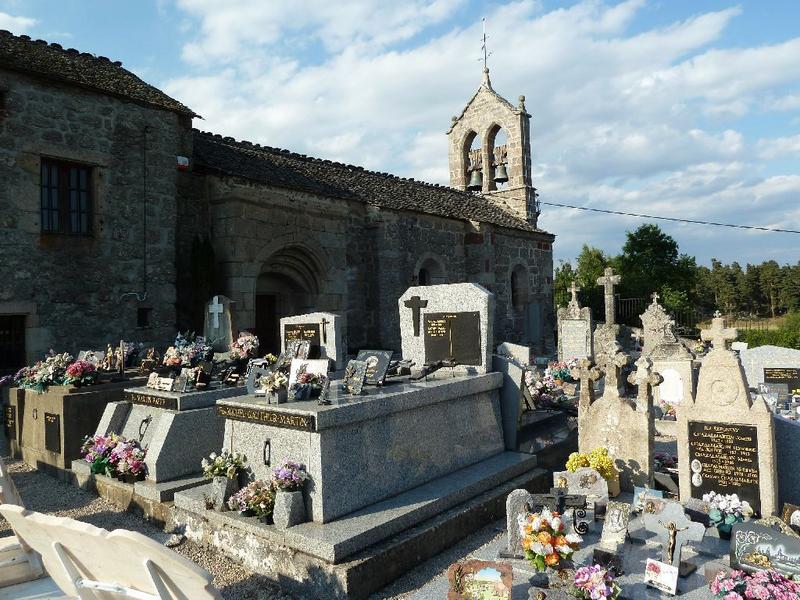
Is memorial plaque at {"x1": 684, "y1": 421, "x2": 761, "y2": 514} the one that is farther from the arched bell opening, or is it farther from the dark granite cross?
the arched bell opening

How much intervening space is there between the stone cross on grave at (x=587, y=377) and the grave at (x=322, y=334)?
314 centimetres

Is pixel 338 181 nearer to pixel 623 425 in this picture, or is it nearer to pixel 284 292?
pixel 284 292

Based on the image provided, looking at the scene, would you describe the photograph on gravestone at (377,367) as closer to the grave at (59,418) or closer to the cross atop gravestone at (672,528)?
the cross atop gravestone at (672,528)

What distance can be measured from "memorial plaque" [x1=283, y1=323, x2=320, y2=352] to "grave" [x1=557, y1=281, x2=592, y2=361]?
391 inches

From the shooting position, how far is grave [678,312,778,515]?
16.1 feet

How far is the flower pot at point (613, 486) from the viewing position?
5664 millimetres

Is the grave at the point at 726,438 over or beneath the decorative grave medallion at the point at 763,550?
over

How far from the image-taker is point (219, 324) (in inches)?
400

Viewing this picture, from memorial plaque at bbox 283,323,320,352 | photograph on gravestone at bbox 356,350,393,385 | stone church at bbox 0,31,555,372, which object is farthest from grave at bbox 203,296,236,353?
photograph on gravestone at bbox 356,350,393,385

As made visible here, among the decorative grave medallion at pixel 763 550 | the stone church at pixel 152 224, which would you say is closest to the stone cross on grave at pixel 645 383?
the decorative grave medallion at pixel 763 550

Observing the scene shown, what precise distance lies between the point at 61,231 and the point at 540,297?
1735 centimetres

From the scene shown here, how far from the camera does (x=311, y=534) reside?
4238 millimetres

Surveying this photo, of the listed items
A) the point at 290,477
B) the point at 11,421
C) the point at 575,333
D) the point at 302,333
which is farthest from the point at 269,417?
the point at 575,333

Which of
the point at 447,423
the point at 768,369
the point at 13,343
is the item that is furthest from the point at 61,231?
the point at 768,369
